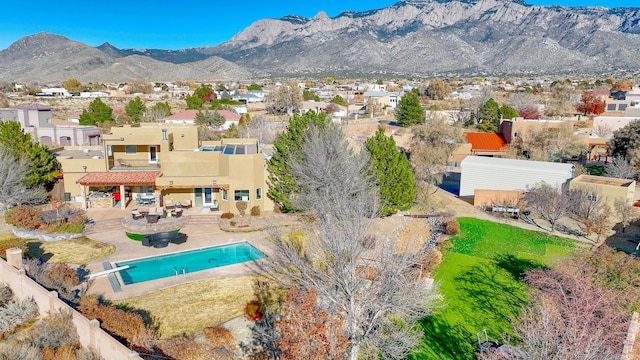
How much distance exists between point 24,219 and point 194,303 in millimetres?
13342

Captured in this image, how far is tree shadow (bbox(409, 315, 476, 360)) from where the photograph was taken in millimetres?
15555

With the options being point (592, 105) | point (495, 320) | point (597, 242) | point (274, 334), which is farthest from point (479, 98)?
point (274, 334)

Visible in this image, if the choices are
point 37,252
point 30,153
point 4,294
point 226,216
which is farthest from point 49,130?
point 4,294

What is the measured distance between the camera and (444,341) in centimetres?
1639

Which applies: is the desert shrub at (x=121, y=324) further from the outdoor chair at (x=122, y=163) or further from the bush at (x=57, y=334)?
the outdoor chair at (x=122, y=163)

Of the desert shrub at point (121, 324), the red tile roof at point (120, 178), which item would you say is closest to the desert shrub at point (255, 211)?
the red tile roof at point (120, 178)

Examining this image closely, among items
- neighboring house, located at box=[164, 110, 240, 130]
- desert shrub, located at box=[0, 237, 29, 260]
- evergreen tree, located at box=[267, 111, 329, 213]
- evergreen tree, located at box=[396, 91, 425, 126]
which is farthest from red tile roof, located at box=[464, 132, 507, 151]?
desert shrub, located at box=[0, 237, 29, 260]

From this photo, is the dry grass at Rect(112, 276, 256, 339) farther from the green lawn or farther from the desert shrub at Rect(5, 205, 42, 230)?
the desert shrub at Rect(5, 205, 42, 230)

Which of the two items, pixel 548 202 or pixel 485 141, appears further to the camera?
pixel 485 141

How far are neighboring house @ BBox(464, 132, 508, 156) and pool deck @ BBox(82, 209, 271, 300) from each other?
3277cm

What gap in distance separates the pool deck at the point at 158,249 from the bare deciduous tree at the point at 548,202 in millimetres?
18996

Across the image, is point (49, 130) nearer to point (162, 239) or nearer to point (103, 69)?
point (162, 239)

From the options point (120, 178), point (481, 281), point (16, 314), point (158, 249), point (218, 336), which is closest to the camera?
point (218, 336)

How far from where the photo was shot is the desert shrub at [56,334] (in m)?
14.6
